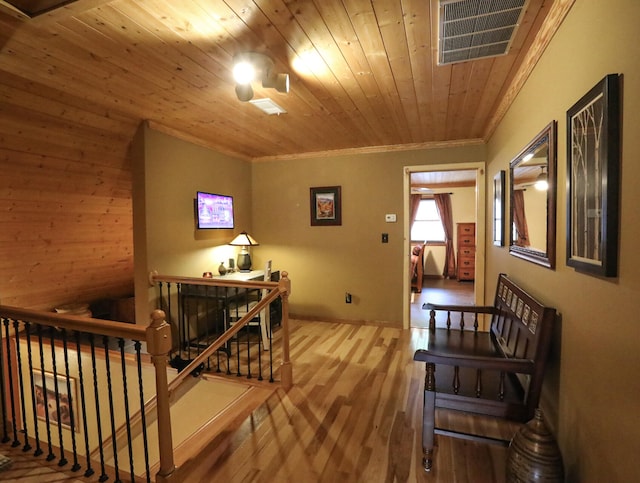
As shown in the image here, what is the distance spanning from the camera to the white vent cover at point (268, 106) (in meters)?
2.62

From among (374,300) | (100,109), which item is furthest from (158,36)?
(374,300)

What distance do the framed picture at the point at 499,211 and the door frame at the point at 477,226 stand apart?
748 millimetres

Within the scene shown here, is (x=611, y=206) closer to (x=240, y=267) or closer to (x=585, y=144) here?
(x=585, y=144)

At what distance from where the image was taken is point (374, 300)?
14.2ft

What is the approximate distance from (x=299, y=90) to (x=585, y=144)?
186cm

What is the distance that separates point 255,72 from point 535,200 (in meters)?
1.87

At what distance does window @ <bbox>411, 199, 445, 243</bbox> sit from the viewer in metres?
8.12

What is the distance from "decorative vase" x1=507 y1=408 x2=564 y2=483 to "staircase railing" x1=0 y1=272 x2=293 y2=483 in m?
1.62

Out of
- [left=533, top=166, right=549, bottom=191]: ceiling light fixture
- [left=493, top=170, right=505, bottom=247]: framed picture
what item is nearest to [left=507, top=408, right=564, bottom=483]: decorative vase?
[left=533, top=166, right=549, bottom=191]: ceiling light fixture

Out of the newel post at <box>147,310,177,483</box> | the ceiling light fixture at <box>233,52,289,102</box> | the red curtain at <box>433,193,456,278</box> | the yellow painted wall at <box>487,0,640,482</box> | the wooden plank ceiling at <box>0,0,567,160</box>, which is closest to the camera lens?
the yellow painted wall at <box>487,0,640,482</box>

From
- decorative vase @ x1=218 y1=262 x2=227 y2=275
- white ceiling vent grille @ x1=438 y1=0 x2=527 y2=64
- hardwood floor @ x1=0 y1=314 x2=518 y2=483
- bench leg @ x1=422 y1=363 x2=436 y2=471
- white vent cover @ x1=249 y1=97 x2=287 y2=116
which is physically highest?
white vent cover @ x1=249 y1=97 x2=287 y2=116

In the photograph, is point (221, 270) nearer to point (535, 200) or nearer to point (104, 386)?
point (104, 386)

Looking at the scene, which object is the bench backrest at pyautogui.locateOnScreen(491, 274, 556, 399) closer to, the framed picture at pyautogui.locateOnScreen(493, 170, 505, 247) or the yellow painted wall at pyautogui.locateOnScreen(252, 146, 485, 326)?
the framed picture at pyautogui.locateOnScreen(493, 170, 505, 247)

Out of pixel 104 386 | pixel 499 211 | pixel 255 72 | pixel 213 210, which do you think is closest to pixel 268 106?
pixel 255 72
